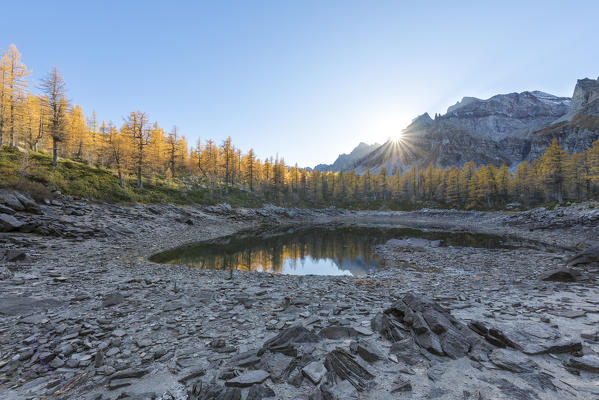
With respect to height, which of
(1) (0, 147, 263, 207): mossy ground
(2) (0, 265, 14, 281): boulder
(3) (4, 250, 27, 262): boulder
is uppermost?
(1) (0, 147, 263, 207): mossy ground

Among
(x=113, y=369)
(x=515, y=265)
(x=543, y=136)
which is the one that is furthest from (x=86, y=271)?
(x=543, y=136)

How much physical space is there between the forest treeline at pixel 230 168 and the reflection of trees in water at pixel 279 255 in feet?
104

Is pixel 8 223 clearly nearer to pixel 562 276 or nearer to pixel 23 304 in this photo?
pixel 23 304

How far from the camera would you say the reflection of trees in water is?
18641 mm

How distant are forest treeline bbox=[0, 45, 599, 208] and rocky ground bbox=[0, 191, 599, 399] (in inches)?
1465

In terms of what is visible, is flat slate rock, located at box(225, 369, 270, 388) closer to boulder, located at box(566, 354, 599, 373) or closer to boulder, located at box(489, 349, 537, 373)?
boulder, located at box(489, 349, 537, 373)

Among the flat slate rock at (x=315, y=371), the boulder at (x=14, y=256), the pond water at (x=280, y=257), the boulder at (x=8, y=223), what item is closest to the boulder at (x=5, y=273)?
the boulder at (x=14, y=256)

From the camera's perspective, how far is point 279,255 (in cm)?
2347

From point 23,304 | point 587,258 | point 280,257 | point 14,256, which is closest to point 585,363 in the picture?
point 23,304

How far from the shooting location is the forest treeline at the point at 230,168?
38250 millimetres

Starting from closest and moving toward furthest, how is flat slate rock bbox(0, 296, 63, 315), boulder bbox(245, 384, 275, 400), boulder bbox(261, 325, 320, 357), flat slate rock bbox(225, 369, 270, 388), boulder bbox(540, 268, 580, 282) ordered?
boulder bbox(245, 384, 275, 400), flat slate rock bbox(225, 369, 270, 388), boulder bbox(261, 325, 320, 357), flat slate rock bbox(0, 296, 63, 315), boulder bbox(540, 268, 580, 282)

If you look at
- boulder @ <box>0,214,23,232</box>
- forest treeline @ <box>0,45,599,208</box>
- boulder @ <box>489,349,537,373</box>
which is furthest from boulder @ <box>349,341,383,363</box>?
forest treeline @ <box>0,45,599,208</box>

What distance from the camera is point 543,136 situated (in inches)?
6117

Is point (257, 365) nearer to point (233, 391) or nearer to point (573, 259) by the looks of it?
point (233, 391)
